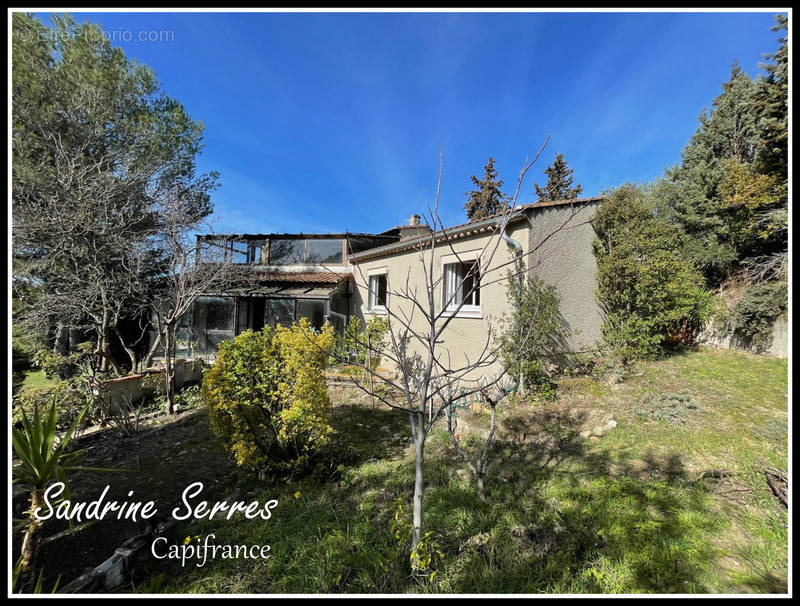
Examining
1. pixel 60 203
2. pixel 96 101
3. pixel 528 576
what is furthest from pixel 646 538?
pixel 96 101

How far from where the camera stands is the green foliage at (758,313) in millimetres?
7324

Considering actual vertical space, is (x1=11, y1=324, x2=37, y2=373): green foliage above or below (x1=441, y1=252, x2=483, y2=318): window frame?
below

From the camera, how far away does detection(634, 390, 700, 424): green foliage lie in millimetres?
5309

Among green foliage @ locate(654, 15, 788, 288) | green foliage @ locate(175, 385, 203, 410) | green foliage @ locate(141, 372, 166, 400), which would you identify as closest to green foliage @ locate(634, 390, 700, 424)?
green foliage @ locate(654, 15, 788, 288)

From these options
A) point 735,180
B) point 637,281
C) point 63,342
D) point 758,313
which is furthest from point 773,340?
point 63,342

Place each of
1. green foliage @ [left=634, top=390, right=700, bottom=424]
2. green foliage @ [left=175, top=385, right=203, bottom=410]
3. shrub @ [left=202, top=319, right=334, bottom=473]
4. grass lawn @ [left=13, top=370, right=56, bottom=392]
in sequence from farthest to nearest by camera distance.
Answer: grass lawn @ [left=13, top=370, right=56, bottom=392] → green foliage @ [left=175, top=385, right=203, bottom=410] → green foliage @ [left=634, top=390, right=700, bottom=424] → shrub @ [left=202, top=319, right=334, bottom=473]

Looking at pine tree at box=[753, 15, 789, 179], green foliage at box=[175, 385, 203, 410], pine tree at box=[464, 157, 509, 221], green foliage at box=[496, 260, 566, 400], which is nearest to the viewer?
green foliage at box=[496, 260, 566, 400]

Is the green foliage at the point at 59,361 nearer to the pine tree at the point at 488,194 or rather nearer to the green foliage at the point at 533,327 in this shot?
the green foliage at the point at 533,327

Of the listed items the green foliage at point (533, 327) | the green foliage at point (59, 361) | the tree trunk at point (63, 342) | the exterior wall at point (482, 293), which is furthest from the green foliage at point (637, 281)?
the tree trunk at point (63, 342)

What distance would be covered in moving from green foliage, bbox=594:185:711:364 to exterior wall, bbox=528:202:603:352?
27 cm

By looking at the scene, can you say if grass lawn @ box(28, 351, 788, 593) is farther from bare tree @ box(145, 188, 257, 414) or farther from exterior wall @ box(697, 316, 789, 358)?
bare tree @ box(145, 188, 257, 414)

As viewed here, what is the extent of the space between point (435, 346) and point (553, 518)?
20.1 feet

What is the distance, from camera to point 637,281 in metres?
7.79

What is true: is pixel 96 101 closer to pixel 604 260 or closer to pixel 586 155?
pixel 586 155
